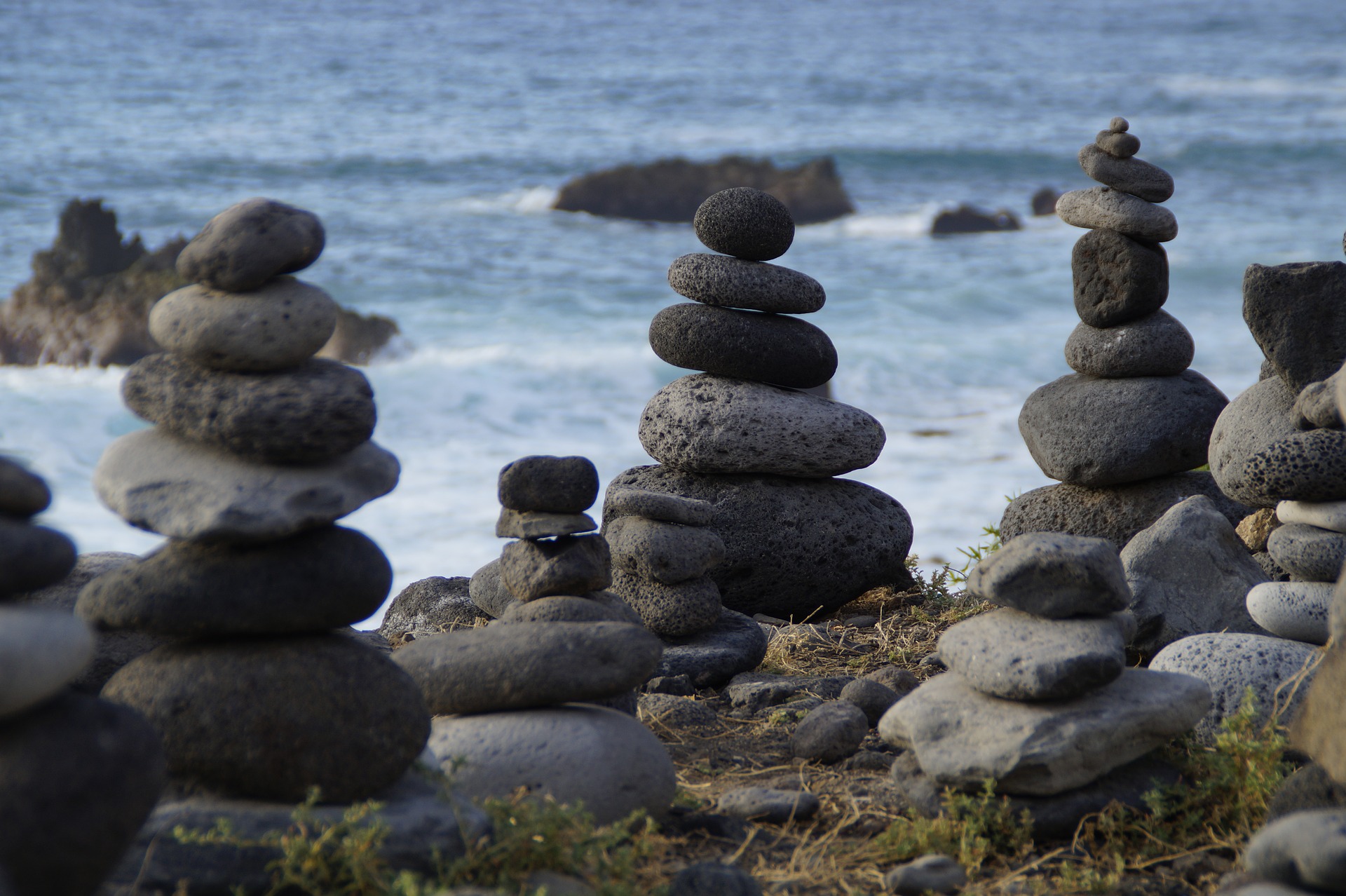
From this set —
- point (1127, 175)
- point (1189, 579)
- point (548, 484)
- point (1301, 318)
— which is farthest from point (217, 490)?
point (1127, 175)

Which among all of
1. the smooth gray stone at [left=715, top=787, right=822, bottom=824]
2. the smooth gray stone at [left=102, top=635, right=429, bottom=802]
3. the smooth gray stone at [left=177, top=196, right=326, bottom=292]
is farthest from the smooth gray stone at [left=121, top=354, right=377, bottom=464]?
the smooth gray stone at [left=715, top=787, right=822, bottom=824]

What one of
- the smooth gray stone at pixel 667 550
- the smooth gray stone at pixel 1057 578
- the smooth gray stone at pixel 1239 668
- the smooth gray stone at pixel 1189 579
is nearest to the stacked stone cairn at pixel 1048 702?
the smooth gray stone at pixel 1057 578

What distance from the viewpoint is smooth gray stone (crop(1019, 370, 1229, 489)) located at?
226 inches

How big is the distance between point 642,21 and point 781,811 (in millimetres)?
38927

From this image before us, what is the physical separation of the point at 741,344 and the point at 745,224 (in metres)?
0.59

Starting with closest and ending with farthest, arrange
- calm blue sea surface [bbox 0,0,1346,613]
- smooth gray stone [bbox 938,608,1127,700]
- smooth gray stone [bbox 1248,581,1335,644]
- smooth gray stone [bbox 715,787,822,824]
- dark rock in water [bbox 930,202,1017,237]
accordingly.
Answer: smooth gray stone [bbox 938,608,1127,700] → smooth gray stone [bbox 715,787,822,824] → smooth gray stone [bbox 1248,581,1335,644] → calm blue sea surface [bbox 0,0,1346,613] → dark rock in water [bbox 930,202,1017,237]

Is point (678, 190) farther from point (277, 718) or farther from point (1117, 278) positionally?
point (277, 718)

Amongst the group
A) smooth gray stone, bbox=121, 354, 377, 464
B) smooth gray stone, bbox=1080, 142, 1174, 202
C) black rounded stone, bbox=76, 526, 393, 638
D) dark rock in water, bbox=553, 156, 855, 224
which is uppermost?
smooth gray stone, bbox=1080, 142, 1174, 202

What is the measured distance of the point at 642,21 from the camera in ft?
129

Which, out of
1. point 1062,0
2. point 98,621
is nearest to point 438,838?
point 98,621

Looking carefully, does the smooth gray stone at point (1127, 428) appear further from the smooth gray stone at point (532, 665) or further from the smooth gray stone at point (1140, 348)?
the smooth gray stone at point (532, 665)

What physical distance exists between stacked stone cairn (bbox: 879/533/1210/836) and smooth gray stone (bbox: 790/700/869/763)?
0.53 meters

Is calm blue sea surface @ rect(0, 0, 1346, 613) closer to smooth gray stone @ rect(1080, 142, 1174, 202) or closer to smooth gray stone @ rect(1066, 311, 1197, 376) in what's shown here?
smooth gray stone @ rect(1066, 311, 1197, 376)

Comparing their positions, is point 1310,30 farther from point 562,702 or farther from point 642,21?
point 562,702
